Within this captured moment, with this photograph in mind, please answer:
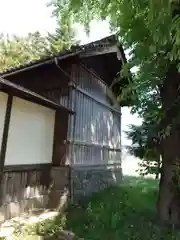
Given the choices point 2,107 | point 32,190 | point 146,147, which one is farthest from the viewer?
point 146,147

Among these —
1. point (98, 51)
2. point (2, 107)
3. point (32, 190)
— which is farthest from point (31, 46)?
point (32, 190)

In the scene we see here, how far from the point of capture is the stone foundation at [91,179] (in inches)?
305

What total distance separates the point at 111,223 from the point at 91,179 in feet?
10.4

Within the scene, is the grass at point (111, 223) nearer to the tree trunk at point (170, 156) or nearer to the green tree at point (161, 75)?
the tree trunk at point (170, 156)

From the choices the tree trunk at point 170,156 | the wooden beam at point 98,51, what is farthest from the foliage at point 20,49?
the tree trunk at point 170,156

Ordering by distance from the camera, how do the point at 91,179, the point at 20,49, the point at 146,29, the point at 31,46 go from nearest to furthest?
the point at 146,29 → the point at 91,179 → the point at 20,49 → the point at 31,46

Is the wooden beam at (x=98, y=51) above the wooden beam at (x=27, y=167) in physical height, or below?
above

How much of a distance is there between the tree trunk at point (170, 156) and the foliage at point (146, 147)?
598 mm

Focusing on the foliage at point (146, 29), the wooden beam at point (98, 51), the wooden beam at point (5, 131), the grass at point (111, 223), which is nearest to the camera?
the foliage at point (146, 29)

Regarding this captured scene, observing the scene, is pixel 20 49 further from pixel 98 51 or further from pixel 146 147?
pixel 146 147

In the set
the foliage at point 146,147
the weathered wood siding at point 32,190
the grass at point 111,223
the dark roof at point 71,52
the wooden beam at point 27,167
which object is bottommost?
the grass at point 111,223

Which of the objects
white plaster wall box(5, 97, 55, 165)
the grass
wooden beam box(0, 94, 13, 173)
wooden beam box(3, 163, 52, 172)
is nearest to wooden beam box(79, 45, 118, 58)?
white plaster wall box(5, 97, 55, 165)

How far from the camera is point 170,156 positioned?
616cm

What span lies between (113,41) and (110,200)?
5.27 meters
